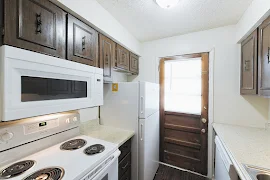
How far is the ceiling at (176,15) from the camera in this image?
138 centimetres

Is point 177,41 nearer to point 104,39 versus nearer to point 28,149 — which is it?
point 104,39

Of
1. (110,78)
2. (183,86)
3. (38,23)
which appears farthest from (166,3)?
(183,86)

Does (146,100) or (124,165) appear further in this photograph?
(146,100)

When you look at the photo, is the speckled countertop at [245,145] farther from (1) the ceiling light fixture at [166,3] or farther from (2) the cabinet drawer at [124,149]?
(1) the ceiling light fixture at [166,3]

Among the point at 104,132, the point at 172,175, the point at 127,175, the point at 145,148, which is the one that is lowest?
the point at 172,175

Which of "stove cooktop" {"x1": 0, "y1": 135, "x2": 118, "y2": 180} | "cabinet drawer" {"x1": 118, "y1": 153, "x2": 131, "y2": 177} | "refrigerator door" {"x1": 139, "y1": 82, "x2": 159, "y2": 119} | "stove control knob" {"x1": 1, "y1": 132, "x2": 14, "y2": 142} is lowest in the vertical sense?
"cabinet drawer" {"x1": 118, "y1": 153, "x2": 131, "y2": 177}

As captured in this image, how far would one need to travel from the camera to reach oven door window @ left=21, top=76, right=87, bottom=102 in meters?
0.75

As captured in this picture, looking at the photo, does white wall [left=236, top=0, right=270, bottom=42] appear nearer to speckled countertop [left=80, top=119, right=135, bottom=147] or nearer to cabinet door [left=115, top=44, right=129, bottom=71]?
cabinet door [left=115, top=44, right=129, bottom=71]

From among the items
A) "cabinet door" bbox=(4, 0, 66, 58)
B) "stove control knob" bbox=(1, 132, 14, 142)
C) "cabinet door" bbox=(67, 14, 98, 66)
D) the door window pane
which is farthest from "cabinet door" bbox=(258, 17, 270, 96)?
"stove control knob" bbox=(1, 132, 14, 142)

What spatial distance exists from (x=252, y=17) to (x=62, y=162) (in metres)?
2.27

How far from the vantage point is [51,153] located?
100 cm

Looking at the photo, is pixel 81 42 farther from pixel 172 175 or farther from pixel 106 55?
pixel 172 175

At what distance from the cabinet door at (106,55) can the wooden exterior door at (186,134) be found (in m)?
1.08

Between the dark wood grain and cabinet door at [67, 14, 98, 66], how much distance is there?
442mm
